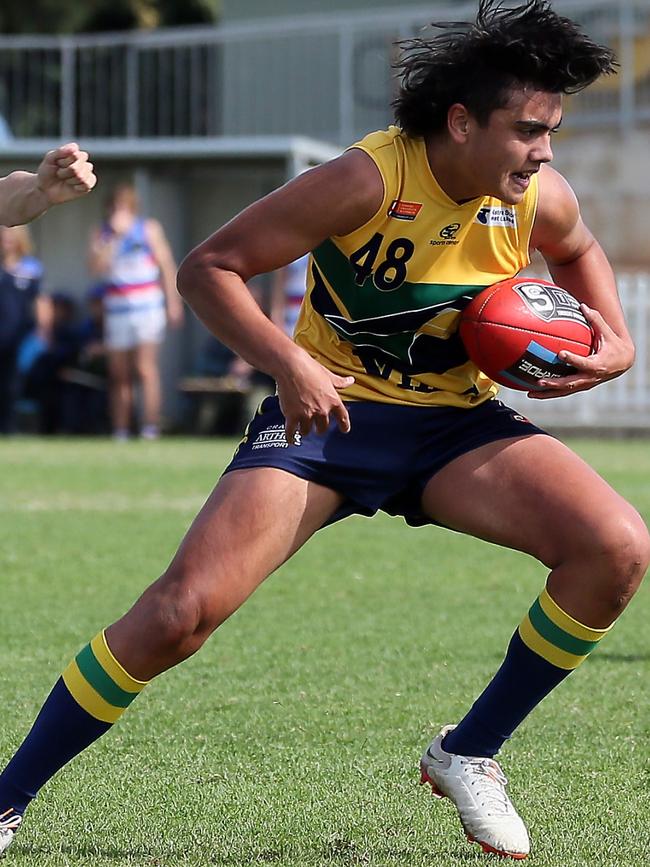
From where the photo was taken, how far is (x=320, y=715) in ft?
17.8

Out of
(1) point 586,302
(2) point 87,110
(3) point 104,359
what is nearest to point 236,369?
(3) point 104,359

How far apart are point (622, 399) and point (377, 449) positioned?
513 inches

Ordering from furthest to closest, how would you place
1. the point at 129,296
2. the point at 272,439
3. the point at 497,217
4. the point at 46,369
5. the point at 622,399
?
→ 1. the point at 46,369
2. the point at 622,399
3. the point at 129,296
4. the point at 497,217
5. the point at 272,439

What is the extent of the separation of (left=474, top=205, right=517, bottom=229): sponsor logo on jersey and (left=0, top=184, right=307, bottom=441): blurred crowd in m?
11.1

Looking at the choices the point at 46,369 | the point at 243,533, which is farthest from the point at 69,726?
the point at 46,369

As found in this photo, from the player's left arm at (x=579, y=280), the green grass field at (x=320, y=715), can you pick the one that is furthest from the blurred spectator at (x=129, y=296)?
the player's left arm at (x=579, y=280)

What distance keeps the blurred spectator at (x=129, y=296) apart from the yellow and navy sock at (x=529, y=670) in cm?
1215

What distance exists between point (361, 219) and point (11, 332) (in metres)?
13.5

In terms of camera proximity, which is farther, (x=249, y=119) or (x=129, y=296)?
(x=249, y=119)

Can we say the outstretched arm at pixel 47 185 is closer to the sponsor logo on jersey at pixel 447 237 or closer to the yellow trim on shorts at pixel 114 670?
the sponsor logo on jersey at pixel 447 237

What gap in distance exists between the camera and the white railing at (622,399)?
16.8m

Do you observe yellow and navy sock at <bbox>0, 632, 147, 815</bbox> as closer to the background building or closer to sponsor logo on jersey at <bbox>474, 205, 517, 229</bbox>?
sponsor logo on jersey at <bbox>474, 205, 517, 229</bbox>

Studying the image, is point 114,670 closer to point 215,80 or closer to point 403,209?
point 403,209

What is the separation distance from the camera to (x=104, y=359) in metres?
17.9
